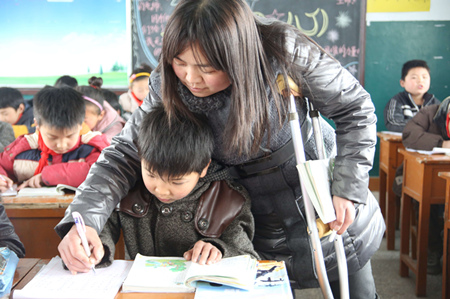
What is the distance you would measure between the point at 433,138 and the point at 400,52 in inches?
91.8

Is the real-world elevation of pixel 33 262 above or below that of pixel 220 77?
below

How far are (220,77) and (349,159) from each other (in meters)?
0.40

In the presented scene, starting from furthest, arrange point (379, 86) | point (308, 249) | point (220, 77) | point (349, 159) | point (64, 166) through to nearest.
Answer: point (379, 86)
point (64, 166)
point (308, 249)
point (349, 159)
point (220, 77)

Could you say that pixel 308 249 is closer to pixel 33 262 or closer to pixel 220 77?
pixel 220 77

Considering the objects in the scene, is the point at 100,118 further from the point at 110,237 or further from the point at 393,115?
the point at 393,115

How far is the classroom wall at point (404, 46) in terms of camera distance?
518cm

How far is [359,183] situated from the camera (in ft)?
4.01

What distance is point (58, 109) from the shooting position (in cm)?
226

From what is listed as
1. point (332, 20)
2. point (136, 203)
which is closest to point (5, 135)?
point (136, 203)

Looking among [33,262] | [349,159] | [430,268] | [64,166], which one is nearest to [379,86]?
[430,268]

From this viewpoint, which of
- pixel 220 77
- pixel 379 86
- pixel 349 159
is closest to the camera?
pixel 220 77

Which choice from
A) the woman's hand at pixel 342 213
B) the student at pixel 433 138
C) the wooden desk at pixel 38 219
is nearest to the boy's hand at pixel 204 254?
the woman's hand at pixel 342 213

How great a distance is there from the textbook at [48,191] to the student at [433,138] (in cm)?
220

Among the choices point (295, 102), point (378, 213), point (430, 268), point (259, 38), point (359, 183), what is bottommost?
point (430, 268)
